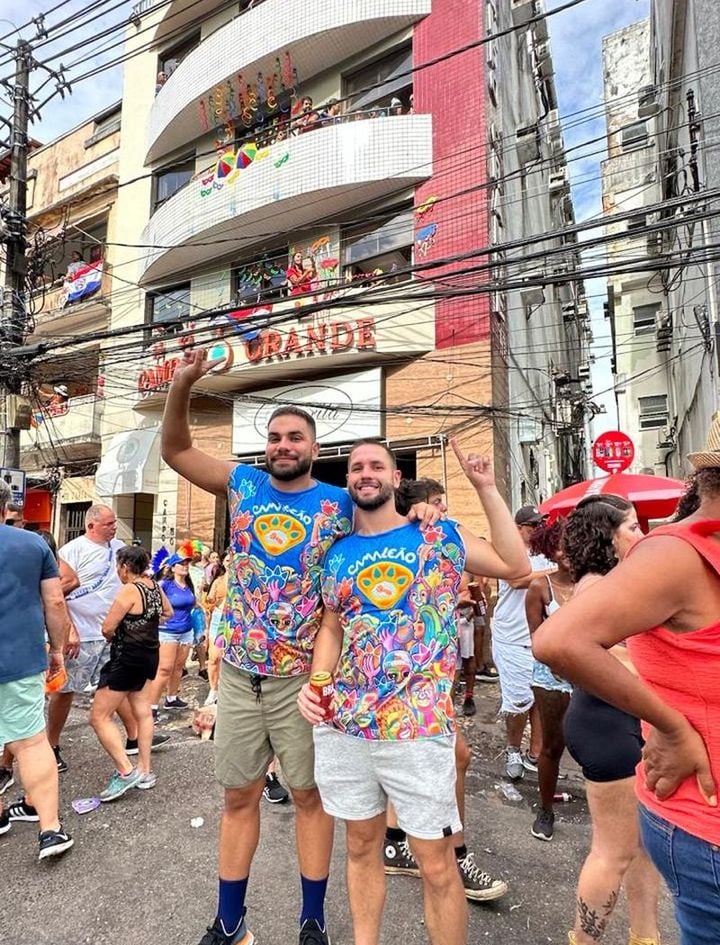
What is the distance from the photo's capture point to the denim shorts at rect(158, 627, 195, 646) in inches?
232

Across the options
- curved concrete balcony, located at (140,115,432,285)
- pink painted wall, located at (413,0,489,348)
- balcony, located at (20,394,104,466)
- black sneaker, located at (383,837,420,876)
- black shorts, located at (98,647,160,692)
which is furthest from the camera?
balcony, located at (20,394,104,466)

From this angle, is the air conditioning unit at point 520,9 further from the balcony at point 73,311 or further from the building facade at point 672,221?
the balcony at point 73,311

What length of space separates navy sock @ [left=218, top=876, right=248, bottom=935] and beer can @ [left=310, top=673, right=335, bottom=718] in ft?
3.17

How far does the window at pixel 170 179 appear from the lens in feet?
47.7

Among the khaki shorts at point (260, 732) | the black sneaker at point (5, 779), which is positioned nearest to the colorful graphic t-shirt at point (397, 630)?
the khaki shorts at point (260, 732)

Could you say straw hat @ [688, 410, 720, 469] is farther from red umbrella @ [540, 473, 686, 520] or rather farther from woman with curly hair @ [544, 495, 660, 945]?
red umbrella @ [540, 473, 686, 520]

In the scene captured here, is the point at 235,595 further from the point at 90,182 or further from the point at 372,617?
the point at 90,182

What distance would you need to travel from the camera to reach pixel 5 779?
4.10 m

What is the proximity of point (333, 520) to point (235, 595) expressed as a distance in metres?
0.55

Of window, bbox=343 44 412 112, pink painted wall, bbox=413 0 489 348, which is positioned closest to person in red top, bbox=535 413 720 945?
pink painted wall, bbox=413 0 489 348

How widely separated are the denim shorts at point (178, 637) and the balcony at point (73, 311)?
11222 mm

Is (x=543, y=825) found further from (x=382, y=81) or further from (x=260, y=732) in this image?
(x=382, y=81)

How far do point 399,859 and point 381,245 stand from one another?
1050 cm

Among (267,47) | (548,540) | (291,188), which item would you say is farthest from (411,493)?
(267,47)
